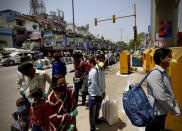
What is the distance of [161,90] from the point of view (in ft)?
4.68

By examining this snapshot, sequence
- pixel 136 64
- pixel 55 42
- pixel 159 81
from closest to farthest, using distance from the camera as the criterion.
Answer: pixel 159 81 → pixel 136 64 → pixel 55 42

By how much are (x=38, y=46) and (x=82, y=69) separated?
29551 millimetres

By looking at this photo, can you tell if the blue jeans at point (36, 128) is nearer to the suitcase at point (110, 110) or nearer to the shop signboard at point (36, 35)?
the suitcase at point (110, 110)

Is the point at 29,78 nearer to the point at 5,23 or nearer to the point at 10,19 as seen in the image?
the point at 5,23

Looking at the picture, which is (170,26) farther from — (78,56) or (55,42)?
(55,42)

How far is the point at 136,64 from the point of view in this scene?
11.9 metres

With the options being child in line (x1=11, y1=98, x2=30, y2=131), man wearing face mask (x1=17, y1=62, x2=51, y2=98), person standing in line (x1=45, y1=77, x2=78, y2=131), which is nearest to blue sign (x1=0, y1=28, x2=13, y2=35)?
man wearing face mask (x1=17, y1=62, x2=51, y2=98)

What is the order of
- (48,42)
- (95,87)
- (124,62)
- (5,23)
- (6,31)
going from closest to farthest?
(95,87), (124,62), (6,31), (5,23), (48,42)

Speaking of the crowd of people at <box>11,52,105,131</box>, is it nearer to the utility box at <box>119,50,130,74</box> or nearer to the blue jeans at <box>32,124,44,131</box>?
the blue jeans at <box>32,124,44,131</box>

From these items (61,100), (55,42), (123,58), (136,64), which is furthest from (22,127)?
(55,42)

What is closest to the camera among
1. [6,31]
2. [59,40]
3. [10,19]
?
[6,31]

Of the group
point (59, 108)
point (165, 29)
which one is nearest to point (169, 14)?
point (165, 29)

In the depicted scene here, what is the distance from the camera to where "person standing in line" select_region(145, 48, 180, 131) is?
1.44 metres

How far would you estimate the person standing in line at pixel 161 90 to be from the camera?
1.44 m
